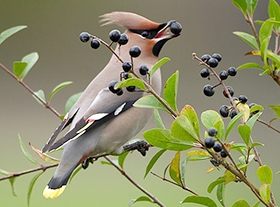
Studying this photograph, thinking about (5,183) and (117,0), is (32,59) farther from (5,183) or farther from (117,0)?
(117,0)

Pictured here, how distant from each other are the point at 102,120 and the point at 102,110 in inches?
1.9

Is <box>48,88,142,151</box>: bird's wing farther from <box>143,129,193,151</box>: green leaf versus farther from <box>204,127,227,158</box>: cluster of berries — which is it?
<box>204,127,227,158</box>: cluster of berries

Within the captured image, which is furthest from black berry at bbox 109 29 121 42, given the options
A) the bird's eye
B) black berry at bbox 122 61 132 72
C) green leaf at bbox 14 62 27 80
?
the bird's eye

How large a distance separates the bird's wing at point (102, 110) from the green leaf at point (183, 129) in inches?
26.5

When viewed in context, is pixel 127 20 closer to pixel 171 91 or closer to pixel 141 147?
pixel 141 147

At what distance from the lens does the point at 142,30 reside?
194cm

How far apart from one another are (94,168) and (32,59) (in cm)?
429

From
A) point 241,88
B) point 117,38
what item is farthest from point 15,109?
point 117,38

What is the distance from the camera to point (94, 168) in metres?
5.95

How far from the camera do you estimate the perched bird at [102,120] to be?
163cm

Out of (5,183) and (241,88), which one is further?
(241,88)

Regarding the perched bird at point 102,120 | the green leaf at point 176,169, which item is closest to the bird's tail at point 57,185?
the perched bird at point 102,120

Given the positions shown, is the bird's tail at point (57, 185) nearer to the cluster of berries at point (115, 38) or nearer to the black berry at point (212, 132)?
the cluster of berries at point (115, 38)

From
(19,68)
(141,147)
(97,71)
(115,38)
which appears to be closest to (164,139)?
(115,38)
